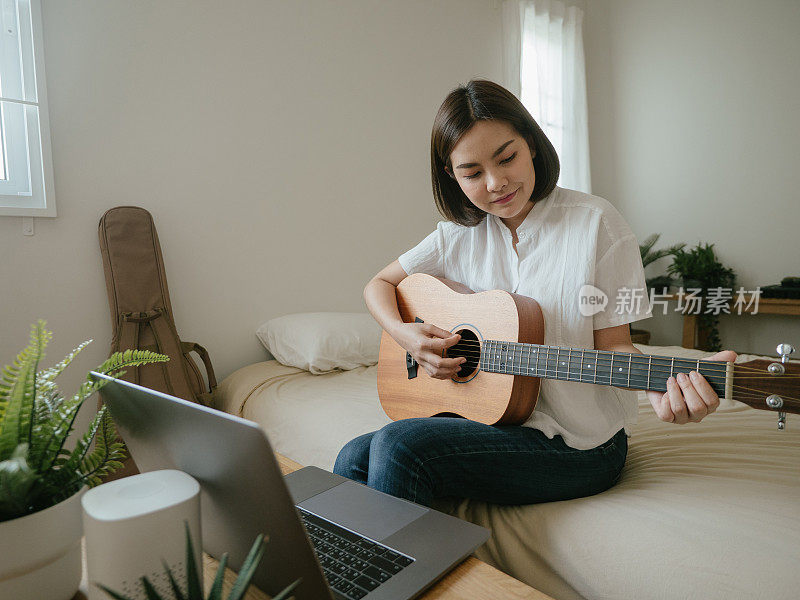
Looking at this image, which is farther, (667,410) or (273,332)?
(273,332)

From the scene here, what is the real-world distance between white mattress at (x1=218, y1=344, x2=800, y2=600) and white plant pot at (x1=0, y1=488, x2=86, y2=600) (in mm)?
631

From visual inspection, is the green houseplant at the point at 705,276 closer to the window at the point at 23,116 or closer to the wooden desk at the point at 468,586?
the wooden desk at the point at 468,586

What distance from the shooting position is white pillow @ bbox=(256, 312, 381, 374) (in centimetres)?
198

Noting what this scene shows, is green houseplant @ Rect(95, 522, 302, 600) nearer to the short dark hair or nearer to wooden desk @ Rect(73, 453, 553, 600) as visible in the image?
wooden desk @ Rect(73, 453, 553, 600)

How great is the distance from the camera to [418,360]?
1.23m

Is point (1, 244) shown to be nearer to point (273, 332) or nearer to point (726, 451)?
point (273, 332)

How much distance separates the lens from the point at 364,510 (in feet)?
2.50

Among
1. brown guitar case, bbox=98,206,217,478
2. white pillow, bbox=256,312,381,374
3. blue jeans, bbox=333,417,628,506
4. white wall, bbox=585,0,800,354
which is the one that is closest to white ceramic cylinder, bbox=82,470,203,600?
blue jeans, bbox=333,417,628,506

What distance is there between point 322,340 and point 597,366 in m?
1.23

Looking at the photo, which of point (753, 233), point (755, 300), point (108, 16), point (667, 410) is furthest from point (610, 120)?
point (667, 410)

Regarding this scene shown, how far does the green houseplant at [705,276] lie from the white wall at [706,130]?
10cm

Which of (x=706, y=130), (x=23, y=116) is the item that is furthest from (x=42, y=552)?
(x=706, y=130)

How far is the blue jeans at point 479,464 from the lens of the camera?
0.92 metres

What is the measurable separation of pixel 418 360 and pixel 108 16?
1531mm
